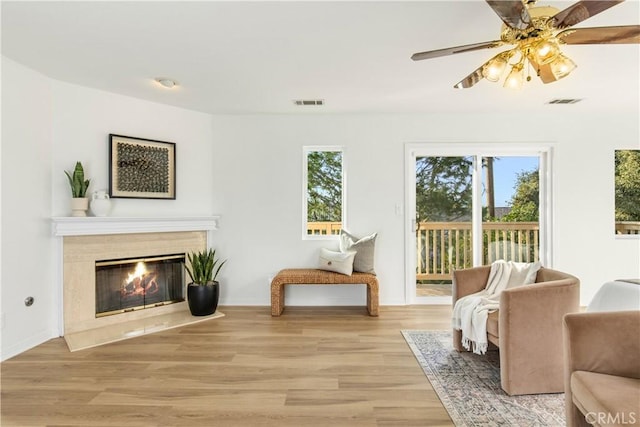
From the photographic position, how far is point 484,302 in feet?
8.09

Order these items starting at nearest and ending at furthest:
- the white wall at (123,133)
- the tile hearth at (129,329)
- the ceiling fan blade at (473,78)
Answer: the ceiling fan blade at (473,78) < the tile hearth at (129,329) < the white wall at (123,133)

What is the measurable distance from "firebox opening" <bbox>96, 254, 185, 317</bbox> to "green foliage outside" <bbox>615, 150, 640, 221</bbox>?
5.32 m

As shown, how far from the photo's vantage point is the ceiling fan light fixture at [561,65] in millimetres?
1870

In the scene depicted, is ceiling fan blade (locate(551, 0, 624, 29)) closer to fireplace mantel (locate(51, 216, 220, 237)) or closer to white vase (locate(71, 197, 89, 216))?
fireplace mantel (locate(51, 216, 220, 237))

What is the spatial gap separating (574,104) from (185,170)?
4451 millimetres

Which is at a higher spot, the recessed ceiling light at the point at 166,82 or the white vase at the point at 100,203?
the recessed ceiling light at the point at 166,82

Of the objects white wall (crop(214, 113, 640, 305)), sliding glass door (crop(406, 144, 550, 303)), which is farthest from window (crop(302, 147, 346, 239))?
sliding glass door (crop(406, 144, 550, 303))

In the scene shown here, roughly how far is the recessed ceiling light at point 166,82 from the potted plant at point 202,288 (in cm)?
173

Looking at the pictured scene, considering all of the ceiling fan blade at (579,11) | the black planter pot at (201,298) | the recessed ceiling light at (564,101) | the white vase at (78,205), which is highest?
the recessed ceiling light at (564,101)

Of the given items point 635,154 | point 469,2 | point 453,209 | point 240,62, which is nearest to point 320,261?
point 453,209

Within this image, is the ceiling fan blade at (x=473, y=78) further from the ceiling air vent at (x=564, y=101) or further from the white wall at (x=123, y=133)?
the white wall at (x=123, y=133)

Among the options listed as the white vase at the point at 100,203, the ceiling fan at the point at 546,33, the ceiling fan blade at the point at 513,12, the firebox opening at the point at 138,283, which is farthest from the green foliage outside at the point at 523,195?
the white vase at the point at 100,203

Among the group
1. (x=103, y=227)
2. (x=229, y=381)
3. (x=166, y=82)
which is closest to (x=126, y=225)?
(x=103, y=227)

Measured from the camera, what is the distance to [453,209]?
165 inches
